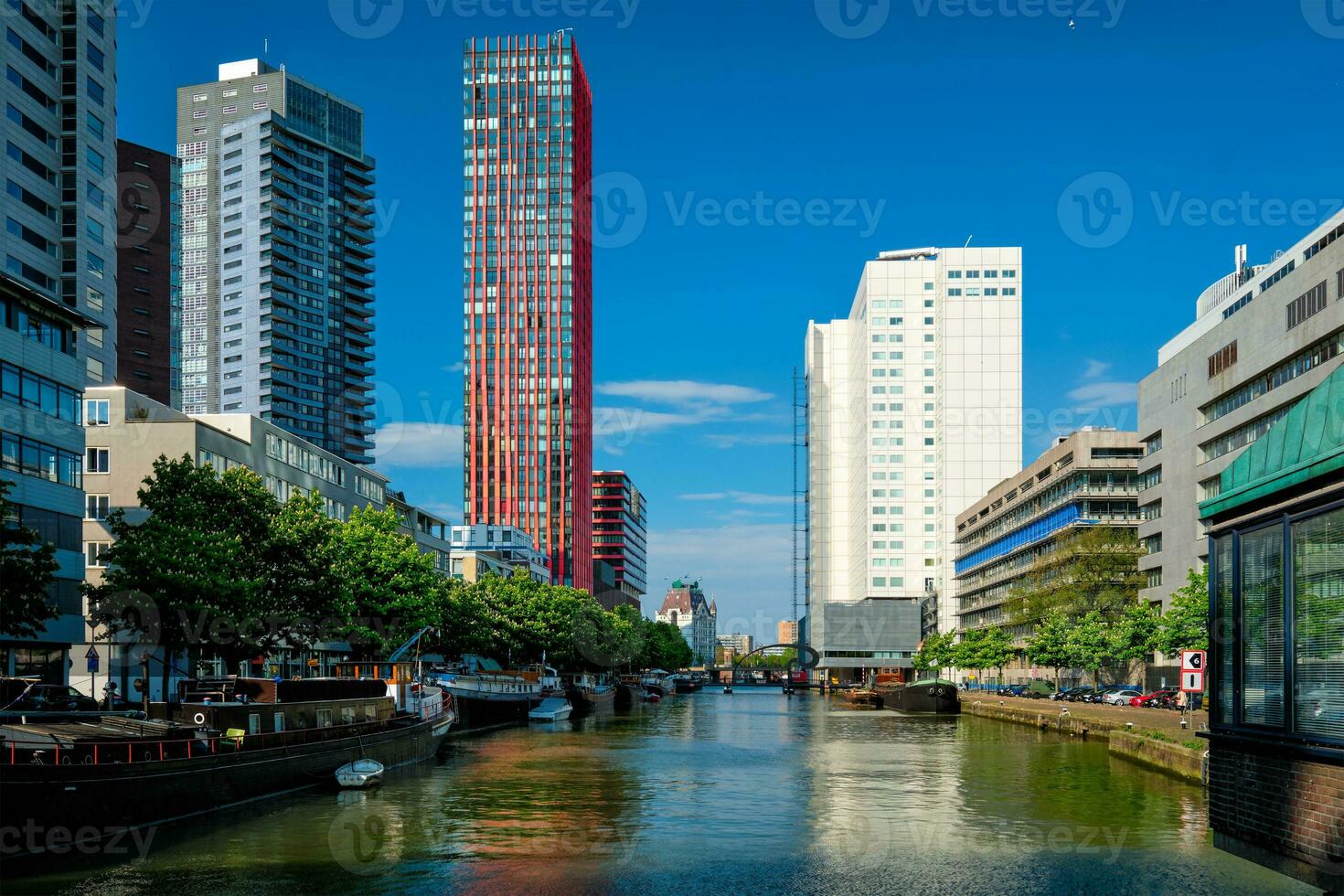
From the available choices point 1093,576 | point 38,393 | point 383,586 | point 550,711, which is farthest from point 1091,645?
point 38,393

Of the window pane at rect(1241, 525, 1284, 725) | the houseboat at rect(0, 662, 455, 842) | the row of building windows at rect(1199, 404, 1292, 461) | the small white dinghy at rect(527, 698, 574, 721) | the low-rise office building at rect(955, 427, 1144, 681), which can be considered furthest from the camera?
the low-rise office building at rect(955, 427, 1144, 681)

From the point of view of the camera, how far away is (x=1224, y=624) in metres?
21.8

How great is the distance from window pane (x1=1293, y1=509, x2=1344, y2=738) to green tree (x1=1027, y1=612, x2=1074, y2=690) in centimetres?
10574

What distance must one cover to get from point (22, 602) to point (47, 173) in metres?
72.5

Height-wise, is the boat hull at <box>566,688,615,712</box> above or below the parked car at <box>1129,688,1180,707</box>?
below

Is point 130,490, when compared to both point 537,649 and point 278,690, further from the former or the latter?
point 537,649

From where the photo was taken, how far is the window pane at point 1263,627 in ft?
65.3

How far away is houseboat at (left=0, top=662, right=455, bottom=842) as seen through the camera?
1436 inches

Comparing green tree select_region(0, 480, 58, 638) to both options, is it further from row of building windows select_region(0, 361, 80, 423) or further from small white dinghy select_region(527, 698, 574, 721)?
small white dinghy select_region(527, 698, 574, 721)

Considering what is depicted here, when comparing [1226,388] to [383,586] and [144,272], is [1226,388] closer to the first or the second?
[383,586]

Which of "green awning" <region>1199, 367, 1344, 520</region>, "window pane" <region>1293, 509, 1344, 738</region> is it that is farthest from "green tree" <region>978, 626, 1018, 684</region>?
"window pane" <region>1293, 509, 1344, 738</region>

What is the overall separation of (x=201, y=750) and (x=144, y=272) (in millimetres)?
145648

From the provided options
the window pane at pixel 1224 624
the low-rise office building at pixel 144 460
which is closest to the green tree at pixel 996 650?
the low-rise office building at pixel 144 460

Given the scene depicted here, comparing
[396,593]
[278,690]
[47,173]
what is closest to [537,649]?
[396,593]
